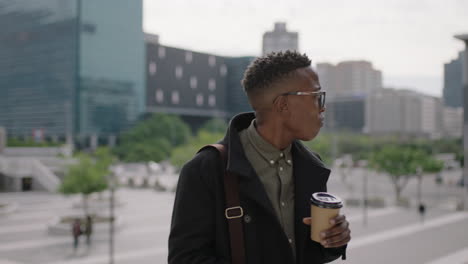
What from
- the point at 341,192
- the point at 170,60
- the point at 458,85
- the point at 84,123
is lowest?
the point at 341,192

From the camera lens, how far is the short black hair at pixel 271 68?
2377mm

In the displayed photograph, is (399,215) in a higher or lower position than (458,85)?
lower

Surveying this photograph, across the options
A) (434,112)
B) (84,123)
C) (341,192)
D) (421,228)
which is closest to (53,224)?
Answer: (421,228)

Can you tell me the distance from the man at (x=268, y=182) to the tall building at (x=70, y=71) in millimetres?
57125

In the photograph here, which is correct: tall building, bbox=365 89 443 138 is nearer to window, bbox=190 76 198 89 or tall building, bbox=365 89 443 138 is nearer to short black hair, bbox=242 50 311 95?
window, bbox=190 76 198 89

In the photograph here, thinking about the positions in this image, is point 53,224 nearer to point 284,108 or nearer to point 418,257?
point 418,257

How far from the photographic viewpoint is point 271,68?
238 cm

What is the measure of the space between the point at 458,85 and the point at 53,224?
41.3 metres

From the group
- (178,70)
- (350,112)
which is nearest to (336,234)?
(178,70)

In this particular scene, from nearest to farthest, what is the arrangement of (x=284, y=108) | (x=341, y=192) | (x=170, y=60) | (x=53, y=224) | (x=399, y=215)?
1. (x=284, y=108)
2. (x=53, y=224)
3. (x=399, y=215)
4. (x=341, y=192)
5. (x=170, y=60)

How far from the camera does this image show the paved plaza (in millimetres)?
16969

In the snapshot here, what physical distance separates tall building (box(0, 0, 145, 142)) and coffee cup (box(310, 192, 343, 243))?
188 feet

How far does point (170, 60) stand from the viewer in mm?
85500

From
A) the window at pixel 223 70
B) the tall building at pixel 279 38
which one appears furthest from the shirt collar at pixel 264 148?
the window at pixel 223 70
